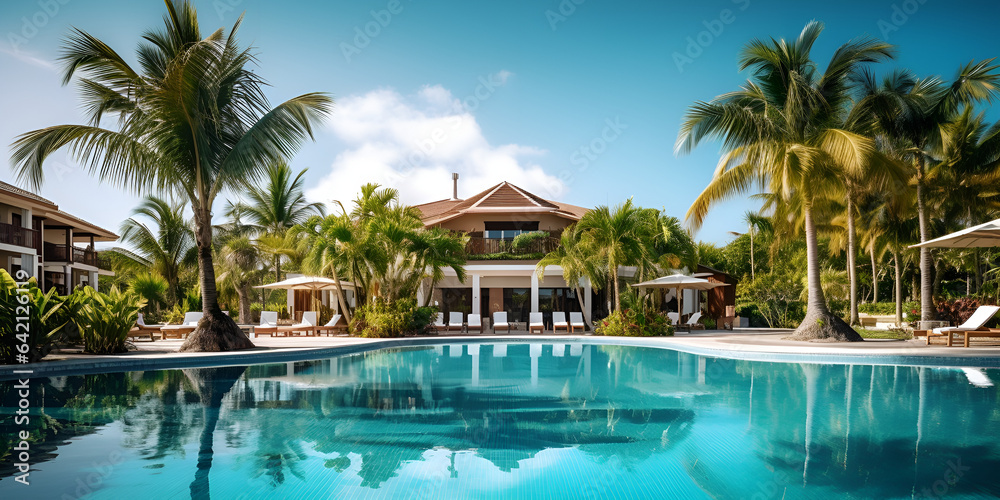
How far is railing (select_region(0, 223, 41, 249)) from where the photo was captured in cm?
2005

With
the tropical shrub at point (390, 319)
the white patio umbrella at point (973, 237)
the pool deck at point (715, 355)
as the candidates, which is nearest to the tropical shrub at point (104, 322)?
the pool deck at point (715, 355)

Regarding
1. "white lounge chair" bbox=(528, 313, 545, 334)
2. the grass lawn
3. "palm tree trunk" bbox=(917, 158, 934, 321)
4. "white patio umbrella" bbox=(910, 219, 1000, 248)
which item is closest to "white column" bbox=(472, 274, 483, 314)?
"white lounge chair" bbox=(528, 313, 545, 334)

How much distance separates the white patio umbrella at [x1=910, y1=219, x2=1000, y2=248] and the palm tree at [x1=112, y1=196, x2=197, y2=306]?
27.5 meters

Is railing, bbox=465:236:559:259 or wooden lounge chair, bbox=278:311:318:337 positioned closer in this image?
wooden lounge chair, bbox=278:311:318:337

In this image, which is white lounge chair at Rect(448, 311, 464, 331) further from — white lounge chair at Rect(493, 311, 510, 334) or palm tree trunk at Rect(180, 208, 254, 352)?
palm tree trunk at Rect(180, 208, 254, 352)

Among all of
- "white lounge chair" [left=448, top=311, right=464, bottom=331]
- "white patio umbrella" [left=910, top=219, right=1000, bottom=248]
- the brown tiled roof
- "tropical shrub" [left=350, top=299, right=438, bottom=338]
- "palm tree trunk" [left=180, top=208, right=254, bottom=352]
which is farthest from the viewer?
"white lounge chair" [left=448, top=311, right=464, bottom=331]

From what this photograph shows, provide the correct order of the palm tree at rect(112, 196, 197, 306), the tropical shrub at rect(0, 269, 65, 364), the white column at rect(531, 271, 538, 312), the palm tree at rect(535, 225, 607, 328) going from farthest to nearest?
the palm tree at rect(112, 196, 197, 306) → the white column at rect(531, 271, 538, 312) → the palm tree at rect(535, 225, 607, 328) → the tropical shrub at rect(0, 269, 65, 364)

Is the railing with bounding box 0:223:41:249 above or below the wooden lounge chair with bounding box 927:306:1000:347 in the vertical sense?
above

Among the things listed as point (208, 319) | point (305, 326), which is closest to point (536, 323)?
point (305, 326)

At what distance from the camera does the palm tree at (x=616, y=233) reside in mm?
19203

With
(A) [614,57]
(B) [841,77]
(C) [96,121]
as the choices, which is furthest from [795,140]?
(C) [96,121]

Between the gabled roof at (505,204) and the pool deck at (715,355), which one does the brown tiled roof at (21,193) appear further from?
the gabled roof at (505,204)

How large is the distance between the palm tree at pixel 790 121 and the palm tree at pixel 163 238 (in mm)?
22539

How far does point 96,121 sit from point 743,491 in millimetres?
13603
